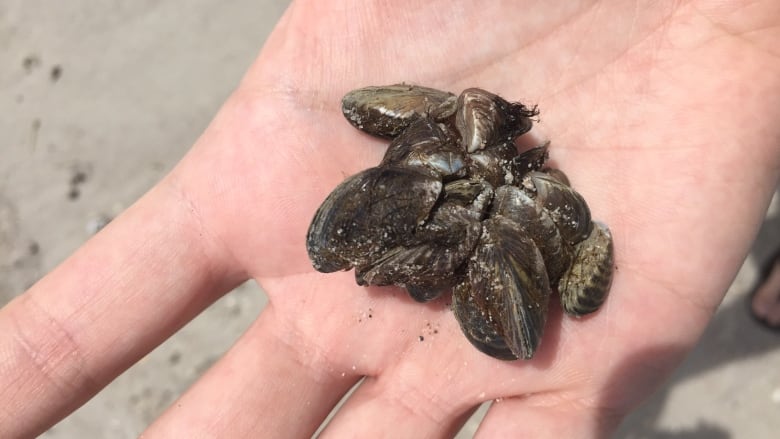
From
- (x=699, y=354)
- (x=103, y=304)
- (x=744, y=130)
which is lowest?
(x=699, y=354)

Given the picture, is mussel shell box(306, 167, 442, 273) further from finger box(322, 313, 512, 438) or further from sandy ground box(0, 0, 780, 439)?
sandy ground box(0, 0, 780, 439)

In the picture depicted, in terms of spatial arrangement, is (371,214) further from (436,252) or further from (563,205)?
(563,205)

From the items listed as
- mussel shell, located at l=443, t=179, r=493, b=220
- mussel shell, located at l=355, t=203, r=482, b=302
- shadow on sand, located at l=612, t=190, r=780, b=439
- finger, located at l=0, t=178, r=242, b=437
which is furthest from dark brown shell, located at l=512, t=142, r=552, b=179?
shadow on sand, located at l=612, t=190, r=780, b=439

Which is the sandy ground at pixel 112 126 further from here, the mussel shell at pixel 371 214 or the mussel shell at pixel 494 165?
the mussel shell at pixel 494 165

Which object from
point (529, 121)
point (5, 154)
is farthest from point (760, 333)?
point (5, 154)

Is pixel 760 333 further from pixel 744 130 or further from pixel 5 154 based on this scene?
pixel 5 154

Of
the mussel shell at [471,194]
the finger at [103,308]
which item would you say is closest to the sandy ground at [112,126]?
the finger at [103,308]
